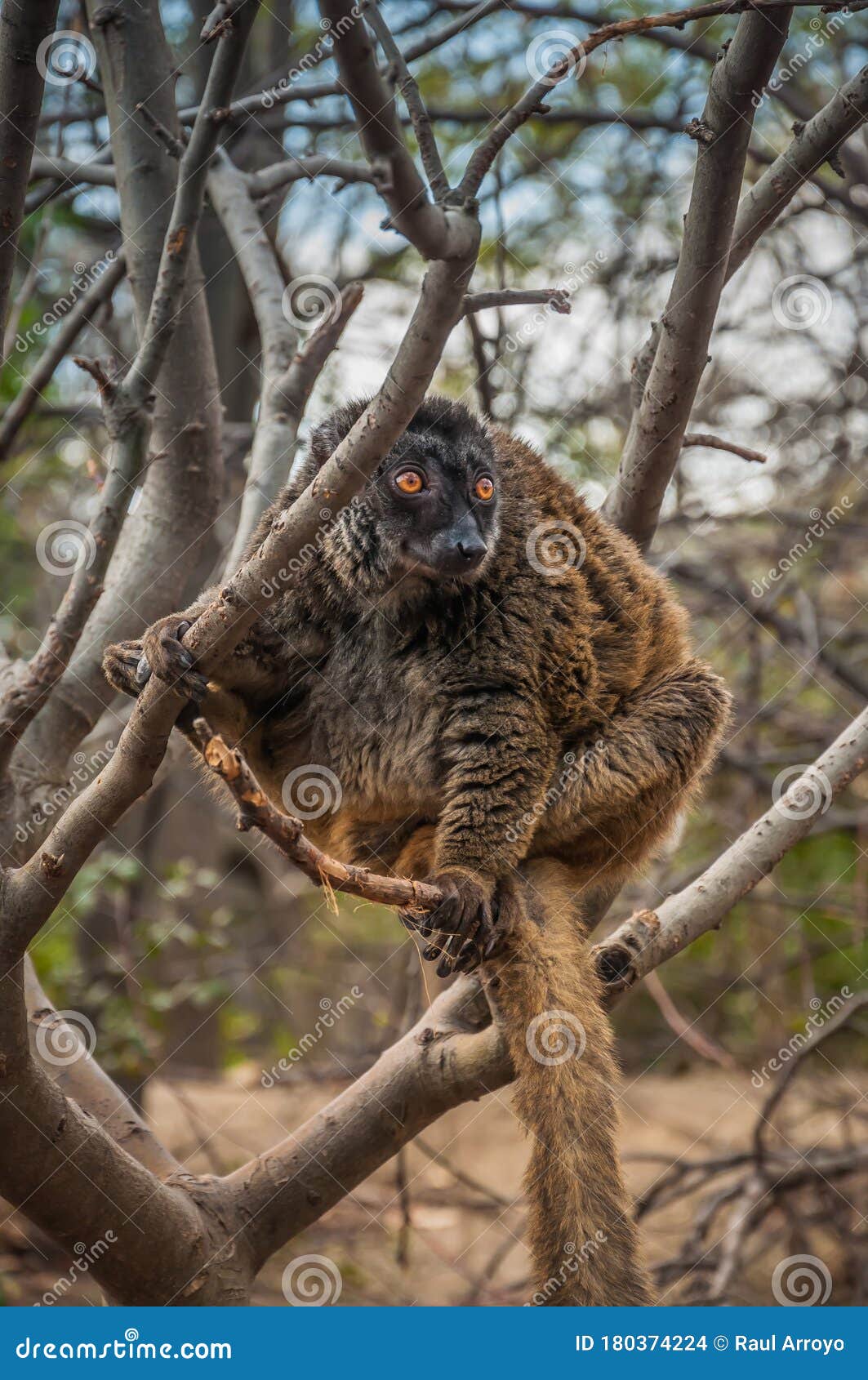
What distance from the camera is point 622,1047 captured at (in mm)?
9477

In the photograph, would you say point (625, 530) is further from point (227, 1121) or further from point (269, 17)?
point (269, 17)

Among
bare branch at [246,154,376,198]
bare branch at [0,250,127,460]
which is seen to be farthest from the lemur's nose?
bare branch at [246,154,376,198]

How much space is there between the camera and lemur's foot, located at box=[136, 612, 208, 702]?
2717mm

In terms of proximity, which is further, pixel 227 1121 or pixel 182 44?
pixel 182 44

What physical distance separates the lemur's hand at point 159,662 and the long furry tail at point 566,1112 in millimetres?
1224

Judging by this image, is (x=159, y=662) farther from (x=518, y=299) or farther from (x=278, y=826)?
(x=518, y=299)

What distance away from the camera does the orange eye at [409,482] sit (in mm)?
3807

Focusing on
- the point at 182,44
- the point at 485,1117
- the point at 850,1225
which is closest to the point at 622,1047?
the point at 485,1117

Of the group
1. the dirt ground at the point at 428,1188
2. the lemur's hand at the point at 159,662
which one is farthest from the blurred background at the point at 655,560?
the lemur's hand at the point at 159,662

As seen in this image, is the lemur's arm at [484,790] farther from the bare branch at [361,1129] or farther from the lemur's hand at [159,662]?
the lemur's hand at [159,662]

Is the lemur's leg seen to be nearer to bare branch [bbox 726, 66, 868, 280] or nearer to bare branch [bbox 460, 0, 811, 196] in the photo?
bare branch [bbox 726, 66, 868, 280]

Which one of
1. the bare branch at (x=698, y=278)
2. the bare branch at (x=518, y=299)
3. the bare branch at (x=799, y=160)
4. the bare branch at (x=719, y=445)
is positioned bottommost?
the bare branch at (x=518, y=299)

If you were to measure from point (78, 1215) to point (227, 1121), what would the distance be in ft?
15.2

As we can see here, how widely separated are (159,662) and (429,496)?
1.34 meters
